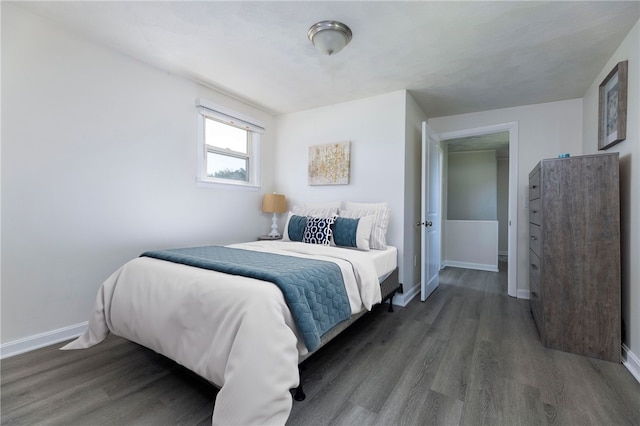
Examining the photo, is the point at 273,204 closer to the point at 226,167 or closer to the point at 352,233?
the point at 226,167

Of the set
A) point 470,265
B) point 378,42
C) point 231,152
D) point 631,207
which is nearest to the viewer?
point 631,207

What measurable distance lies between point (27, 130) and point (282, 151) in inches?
103

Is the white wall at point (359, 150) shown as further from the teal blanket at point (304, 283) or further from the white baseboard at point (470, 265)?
the white baseboard at point (470, 265)

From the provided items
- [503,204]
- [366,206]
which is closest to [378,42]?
[366,206]

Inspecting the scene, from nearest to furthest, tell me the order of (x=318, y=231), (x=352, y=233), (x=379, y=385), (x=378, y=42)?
(x=379, y=385), (x=378, y=42), (x=352, y=233), (x=318, y=231)

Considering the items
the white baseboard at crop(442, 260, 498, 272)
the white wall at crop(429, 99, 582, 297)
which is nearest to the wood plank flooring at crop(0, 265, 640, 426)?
the white wall at crop(429, 99, 582, 297)

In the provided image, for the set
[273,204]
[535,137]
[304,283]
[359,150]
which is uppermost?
[535,137]

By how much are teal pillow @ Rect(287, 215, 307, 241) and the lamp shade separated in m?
0.64

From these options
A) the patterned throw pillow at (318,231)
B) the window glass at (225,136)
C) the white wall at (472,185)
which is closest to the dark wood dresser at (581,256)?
the patterned throw pillow at (318,231)

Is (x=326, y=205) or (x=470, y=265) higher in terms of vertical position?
(x=326, y=205)

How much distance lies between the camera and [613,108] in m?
2.27

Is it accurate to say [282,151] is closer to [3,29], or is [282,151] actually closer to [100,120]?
[100,120]

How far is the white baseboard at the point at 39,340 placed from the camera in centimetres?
191

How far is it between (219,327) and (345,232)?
66.6 inches
